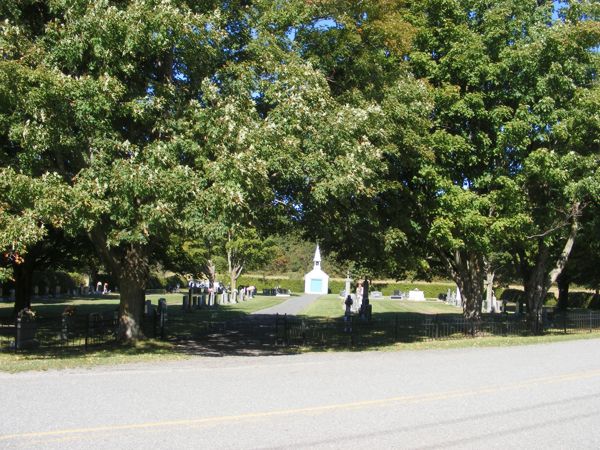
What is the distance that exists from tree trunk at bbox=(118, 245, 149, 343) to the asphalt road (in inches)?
165

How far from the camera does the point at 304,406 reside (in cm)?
820

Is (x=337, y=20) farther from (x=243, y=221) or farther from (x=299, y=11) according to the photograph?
(x=243, y=221)

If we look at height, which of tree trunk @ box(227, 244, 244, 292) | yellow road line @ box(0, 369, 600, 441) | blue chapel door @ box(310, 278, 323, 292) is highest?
tree trunk @ box(227, 244, 244, 292)

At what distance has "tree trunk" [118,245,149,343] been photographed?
16.4 meters

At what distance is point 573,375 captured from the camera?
11758 mm

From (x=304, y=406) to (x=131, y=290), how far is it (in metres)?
9.64

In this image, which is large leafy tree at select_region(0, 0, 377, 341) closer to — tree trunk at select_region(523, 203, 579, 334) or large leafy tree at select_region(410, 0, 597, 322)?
large leafy tree at select_region(410, 0, 597, 322)

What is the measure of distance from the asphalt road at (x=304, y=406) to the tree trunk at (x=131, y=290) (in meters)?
4.19

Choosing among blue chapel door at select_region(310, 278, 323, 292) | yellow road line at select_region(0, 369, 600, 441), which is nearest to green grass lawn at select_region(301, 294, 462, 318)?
yellow road line at select_region(0, 369, 600, 441)

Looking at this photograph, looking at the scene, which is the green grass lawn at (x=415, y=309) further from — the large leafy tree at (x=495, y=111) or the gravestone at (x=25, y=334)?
the gravestone at (x=25, y=334)

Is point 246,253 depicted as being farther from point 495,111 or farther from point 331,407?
point 331,407

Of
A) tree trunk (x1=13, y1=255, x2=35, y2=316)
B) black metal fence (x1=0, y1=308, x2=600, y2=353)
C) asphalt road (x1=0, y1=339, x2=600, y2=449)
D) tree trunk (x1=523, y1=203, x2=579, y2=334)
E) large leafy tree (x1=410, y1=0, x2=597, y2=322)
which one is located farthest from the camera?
tree trunk (x1=13, y1=255, x2=35, y2=316)

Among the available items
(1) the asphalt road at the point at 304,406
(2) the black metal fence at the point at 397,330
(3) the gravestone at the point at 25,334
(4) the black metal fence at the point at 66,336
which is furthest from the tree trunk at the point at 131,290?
(2) the black metal fence at the point at 397,330

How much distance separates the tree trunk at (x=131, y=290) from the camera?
645 inches
